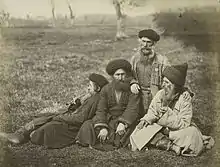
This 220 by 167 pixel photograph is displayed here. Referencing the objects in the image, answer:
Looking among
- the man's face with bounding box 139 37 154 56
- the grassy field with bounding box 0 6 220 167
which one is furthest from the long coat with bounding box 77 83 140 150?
the man's face with bounding box 139 37 154 56

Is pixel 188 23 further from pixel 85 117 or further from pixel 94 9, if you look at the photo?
pixel 85 117

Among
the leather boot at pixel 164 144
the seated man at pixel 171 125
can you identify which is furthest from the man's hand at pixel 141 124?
the leather boot at pixel 164 144

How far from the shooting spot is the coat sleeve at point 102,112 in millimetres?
2713

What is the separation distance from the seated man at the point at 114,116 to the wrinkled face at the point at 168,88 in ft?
0.58

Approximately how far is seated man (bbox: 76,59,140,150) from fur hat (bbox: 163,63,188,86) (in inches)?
9.0

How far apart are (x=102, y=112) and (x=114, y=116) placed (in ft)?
0.25

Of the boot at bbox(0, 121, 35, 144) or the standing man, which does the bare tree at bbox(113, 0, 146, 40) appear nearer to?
the standing man

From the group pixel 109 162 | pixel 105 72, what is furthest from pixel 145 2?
pixel 109 162

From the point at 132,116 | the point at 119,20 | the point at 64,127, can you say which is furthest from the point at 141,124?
the point at 119,20

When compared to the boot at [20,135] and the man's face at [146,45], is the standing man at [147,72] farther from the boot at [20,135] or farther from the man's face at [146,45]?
the boot at [20,135]

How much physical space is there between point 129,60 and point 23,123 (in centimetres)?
75

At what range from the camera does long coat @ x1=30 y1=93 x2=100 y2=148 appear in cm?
271

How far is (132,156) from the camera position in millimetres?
2695

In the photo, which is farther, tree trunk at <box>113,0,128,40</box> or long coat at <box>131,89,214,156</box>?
tree trunk at <box>113,0,128,40</box>
